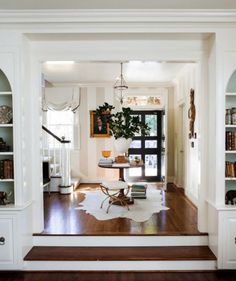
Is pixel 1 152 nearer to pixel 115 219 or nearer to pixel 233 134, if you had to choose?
pixel 115 219

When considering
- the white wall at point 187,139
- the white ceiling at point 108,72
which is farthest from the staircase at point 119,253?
the white ceiling at point 108,72

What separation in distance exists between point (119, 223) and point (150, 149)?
3.93m

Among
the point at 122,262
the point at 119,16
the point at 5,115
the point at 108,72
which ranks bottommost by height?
the point at 122,262

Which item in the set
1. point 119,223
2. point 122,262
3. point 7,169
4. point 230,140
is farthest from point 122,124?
point 122,262

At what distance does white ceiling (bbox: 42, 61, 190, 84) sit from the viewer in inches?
209

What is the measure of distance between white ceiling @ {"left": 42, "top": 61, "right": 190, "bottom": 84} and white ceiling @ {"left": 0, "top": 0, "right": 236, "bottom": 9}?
224cm

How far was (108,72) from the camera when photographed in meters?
5.97

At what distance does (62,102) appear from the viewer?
6930 millimetres

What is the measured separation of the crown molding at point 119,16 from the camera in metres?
2.87

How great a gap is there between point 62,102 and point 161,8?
4570 millimetres

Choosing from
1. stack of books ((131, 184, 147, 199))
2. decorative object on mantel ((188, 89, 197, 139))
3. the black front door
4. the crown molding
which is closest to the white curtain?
the black front door

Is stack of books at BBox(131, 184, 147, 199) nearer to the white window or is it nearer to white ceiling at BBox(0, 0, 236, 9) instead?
the white window

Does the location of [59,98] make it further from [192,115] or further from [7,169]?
[7,169]

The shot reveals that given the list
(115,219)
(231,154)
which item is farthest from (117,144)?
(231,154)
